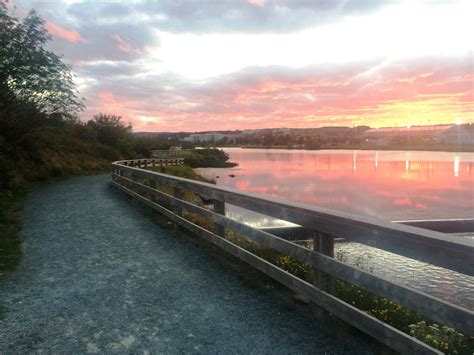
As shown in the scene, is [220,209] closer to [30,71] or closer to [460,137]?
[30,71]

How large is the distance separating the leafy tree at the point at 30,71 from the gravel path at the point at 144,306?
50.0ft

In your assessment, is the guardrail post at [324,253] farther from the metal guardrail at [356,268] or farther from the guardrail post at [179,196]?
the guardrail post at [179,196]

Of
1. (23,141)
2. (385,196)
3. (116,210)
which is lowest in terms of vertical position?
(385,196)

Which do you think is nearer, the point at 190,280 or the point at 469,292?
the point at 190,280

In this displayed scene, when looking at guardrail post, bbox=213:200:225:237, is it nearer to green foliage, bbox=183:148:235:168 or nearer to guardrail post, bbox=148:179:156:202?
guardrail post, bbox=148:179:156:202

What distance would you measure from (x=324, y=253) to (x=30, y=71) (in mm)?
22192

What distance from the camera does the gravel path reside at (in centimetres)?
388

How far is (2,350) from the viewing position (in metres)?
3.80

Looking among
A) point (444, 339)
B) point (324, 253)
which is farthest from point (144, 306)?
point (444, 339)

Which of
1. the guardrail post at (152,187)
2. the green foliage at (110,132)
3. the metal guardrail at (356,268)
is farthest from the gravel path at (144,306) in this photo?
the green foliage at (110,132)

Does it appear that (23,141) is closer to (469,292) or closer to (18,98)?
(18,98)

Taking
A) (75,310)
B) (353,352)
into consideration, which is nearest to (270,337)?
(353,352)

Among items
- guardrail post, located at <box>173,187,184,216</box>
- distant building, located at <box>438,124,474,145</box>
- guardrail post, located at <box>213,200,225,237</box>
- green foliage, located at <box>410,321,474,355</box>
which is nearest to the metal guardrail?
guardrail post, located at <box>213,200,225,237</box>

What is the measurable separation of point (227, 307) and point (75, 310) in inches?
75.5
